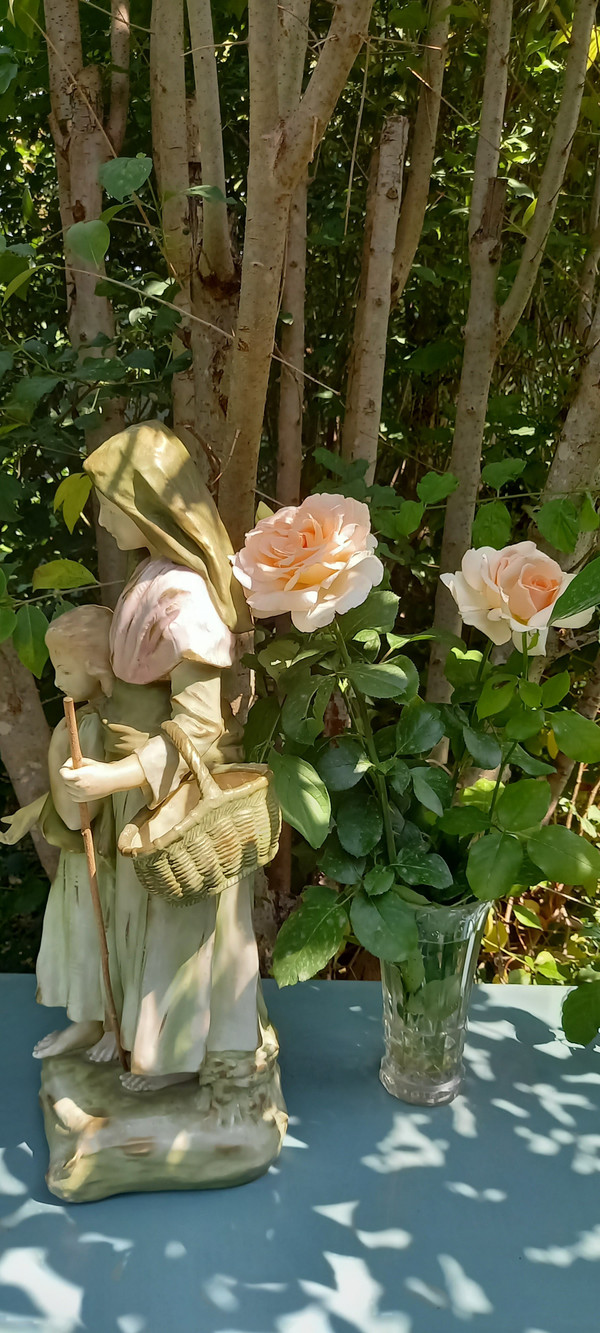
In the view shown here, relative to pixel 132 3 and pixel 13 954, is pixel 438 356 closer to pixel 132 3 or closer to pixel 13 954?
pixel 132 3

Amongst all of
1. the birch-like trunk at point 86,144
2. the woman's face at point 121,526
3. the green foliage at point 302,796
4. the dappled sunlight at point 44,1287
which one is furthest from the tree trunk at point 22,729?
the dappled sunlight at point 44,1287

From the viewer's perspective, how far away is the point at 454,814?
0.96 m

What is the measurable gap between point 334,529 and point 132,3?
3.07 ft

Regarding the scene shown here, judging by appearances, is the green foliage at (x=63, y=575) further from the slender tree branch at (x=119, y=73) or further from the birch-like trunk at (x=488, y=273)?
the slender tree branch at (x=119, y=73)

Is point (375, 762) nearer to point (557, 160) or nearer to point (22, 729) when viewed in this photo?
point (22, 729)

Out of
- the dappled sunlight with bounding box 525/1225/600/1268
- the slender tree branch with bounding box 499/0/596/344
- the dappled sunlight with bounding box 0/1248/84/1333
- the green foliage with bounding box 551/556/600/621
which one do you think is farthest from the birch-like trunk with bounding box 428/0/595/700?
the dappled sunlight with bounding box 0/1248/84/1333

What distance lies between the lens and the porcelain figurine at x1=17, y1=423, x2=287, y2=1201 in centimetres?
84

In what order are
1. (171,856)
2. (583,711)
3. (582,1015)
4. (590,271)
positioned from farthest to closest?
(583,711), (590,271), (582,1015), (171,856)

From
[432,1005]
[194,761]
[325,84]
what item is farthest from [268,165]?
[432,1005]

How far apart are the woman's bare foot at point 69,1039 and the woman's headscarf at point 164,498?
46cm

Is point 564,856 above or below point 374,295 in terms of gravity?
below

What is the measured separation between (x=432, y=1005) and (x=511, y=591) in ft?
1.45

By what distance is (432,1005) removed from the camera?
102 cm

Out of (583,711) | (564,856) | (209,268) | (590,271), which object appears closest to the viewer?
(564,856)
